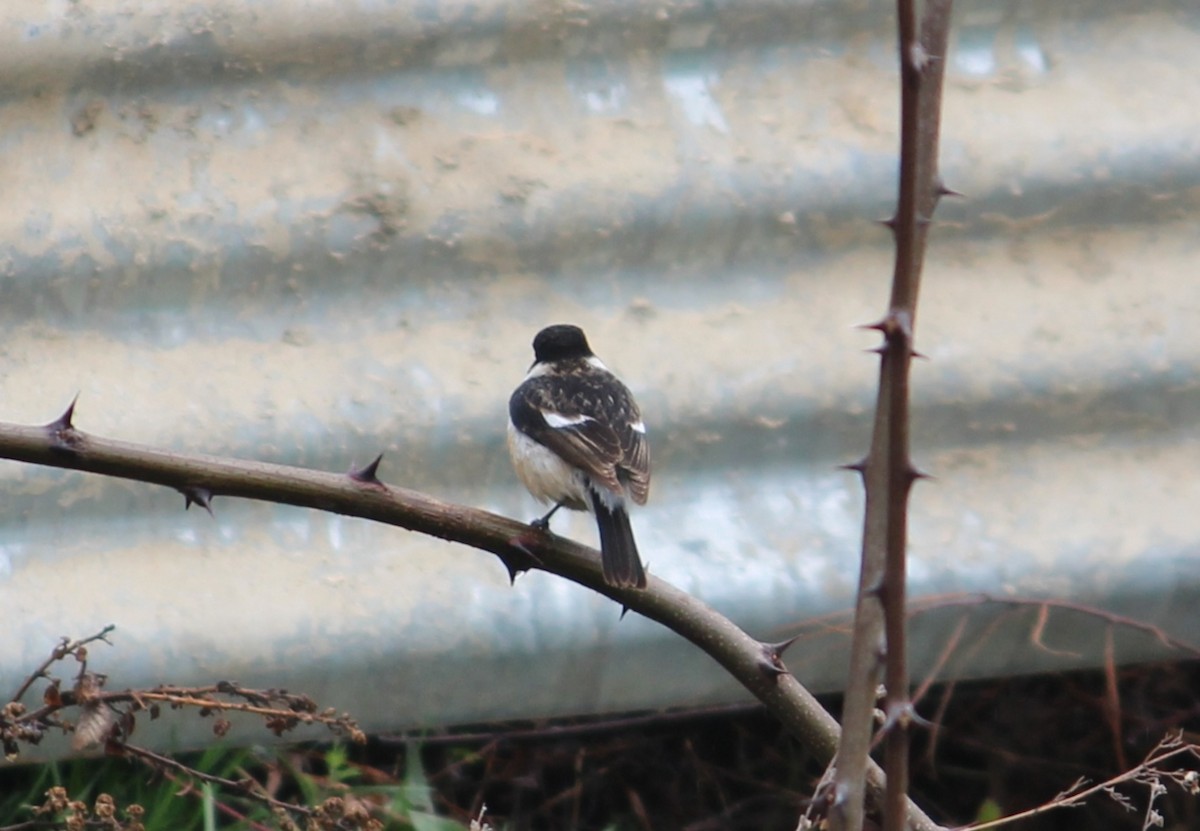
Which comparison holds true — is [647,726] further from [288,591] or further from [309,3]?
[309,3]

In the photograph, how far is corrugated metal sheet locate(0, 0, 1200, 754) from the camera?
3.26 meters

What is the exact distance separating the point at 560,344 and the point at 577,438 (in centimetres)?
26

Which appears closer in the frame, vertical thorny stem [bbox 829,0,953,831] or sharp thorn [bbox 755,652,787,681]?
vertical thorny stem [bbox 829,0,953,831]

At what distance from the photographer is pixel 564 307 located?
11.2ft

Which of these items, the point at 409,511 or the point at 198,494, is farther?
the point at 409,511

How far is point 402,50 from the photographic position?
3424mm

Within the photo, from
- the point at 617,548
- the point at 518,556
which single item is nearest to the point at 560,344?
the point at 617,548

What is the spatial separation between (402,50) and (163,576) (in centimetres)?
136

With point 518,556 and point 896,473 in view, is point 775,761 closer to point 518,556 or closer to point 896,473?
point 518,556

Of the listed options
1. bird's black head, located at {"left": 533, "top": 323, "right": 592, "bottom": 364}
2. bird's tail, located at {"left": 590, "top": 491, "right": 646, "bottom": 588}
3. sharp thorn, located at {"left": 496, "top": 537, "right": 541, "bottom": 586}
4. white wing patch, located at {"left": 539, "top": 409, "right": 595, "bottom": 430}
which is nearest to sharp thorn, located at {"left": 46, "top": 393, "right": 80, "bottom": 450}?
sharp thorn, located at {"left": 496, "top": 537, "right": 541, "bottom": 586}

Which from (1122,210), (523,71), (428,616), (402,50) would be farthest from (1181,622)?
(402,50)

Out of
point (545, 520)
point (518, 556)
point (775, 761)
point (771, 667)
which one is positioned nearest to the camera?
point (771, 667)

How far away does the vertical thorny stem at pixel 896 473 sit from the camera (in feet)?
4.97

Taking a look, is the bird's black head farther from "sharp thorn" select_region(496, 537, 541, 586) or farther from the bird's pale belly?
"sharp thorn" select_region(496, 537, 541, 586)
